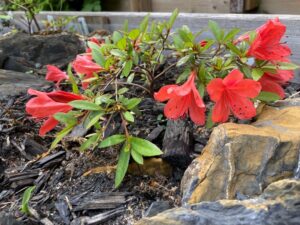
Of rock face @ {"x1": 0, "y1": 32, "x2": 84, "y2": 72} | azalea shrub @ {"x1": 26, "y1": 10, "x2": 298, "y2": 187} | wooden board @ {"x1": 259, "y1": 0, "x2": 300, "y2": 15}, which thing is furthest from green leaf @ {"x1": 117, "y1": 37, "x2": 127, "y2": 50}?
wooden board @ {"x1": 259, "y1": 0, "x2": 300, "y2": 15}

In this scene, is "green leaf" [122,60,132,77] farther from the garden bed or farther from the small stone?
the small stone

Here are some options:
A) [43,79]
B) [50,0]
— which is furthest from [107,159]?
[50,0]

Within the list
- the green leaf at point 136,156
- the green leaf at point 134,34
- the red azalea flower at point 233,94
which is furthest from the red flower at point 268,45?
the green leaf at point 136,156

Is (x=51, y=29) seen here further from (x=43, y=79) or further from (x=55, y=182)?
(x=55, y=182)

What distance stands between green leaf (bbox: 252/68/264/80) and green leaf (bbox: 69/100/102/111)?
56 cm

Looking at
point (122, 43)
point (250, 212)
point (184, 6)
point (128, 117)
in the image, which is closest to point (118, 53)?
point (122, 43)

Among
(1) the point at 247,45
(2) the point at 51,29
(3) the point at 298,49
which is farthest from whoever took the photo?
(2) the point at 51,29

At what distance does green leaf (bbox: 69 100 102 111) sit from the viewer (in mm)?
1475

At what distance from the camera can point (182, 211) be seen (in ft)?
3.45

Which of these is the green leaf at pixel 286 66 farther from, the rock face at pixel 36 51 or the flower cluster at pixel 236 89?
the rock face at pixel 36 51

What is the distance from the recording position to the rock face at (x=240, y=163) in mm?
1286

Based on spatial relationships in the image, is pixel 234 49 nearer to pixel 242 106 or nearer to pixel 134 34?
pixel 242 106

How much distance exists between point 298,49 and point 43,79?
5.13 feet

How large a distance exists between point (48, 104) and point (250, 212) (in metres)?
0.84
